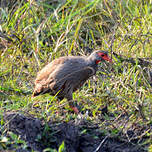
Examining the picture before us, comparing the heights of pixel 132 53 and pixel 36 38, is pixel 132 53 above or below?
below

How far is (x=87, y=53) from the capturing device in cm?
539

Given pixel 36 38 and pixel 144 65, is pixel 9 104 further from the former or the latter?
pixel 144 65

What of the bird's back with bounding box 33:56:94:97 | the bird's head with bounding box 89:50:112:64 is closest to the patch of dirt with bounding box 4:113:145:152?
the bird's back with bounding box 33:56:94:97

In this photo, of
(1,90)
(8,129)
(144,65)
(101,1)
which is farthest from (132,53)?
(8,129)

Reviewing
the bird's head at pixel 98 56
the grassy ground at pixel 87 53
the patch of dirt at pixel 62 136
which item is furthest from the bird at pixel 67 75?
the patch of dirt at pixel 62 136

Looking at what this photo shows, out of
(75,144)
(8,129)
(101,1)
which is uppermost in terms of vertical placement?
(101,1)

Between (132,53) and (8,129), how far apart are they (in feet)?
7.48

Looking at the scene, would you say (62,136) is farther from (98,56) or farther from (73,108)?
(98,56)

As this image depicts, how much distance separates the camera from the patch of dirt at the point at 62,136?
11.4 feet

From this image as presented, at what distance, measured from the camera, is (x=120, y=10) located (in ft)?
18.5

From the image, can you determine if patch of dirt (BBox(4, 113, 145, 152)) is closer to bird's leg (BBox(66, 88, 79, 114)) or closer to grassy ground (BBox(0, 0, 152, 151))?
grassy ground (BBox(0, 0, 152, 151))

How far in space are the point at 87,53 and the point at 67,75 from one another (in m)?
1.32

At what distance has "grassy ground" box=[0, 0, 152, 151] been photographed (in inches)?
154

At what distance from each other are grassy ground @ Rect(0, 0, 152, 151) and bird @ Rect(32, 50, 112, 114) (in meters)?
0.14
